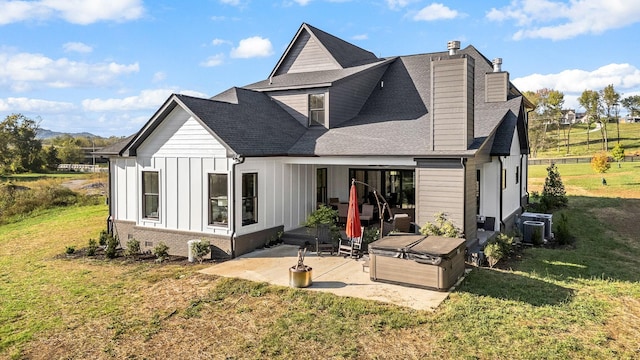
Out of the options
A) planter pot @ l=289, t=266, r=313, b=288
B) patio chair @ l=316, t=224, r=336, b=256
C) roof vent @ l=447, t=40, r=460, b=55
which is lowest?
planter pot @ l=289, t=266, r=313, b=288

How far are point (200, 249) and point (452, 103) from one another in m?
8.59

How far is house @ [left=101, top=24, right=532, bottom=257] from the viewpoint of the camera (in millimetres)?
12023

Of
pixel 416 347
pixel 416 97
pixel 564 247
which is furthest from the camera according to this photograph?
pixel 416 97

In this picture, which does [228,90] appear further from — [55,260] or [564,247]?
[564,247]

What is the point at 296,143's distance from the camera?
597 inches

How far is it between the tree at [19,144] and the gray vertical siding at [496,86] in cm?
5784

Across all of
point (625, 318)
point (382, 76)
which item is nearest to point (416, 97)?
point (382, 76)

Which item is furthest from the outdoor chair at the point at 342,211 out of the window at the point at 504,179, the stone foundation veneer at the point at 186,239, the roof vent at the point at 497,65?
the roof vent at the point at 497,65

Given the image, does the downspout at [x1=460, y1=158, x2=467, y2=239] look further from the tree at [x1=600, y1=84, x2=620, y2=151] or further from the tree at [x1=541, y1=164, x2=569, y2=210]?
the tree at [x1=600, y1=84, x2=620, y2=151]

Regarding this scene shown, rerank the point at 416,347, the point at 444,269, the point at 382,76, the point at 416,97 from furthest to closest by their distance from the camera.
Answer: the point at 382,76 → the point at 416,97 → the point at 444,269 → the point at 416,347

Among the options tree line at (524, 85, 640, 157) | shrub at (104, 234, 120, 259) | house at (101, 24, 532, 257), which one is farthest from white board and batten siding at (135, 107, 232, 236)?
tree line at (524, 85, 640, 157)

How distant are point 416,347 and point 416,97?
1222 cm

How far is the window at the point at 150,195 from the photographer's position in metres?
14.2

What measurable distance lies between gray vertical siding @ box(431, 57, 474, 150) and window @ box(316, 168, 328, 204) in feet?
18.6
